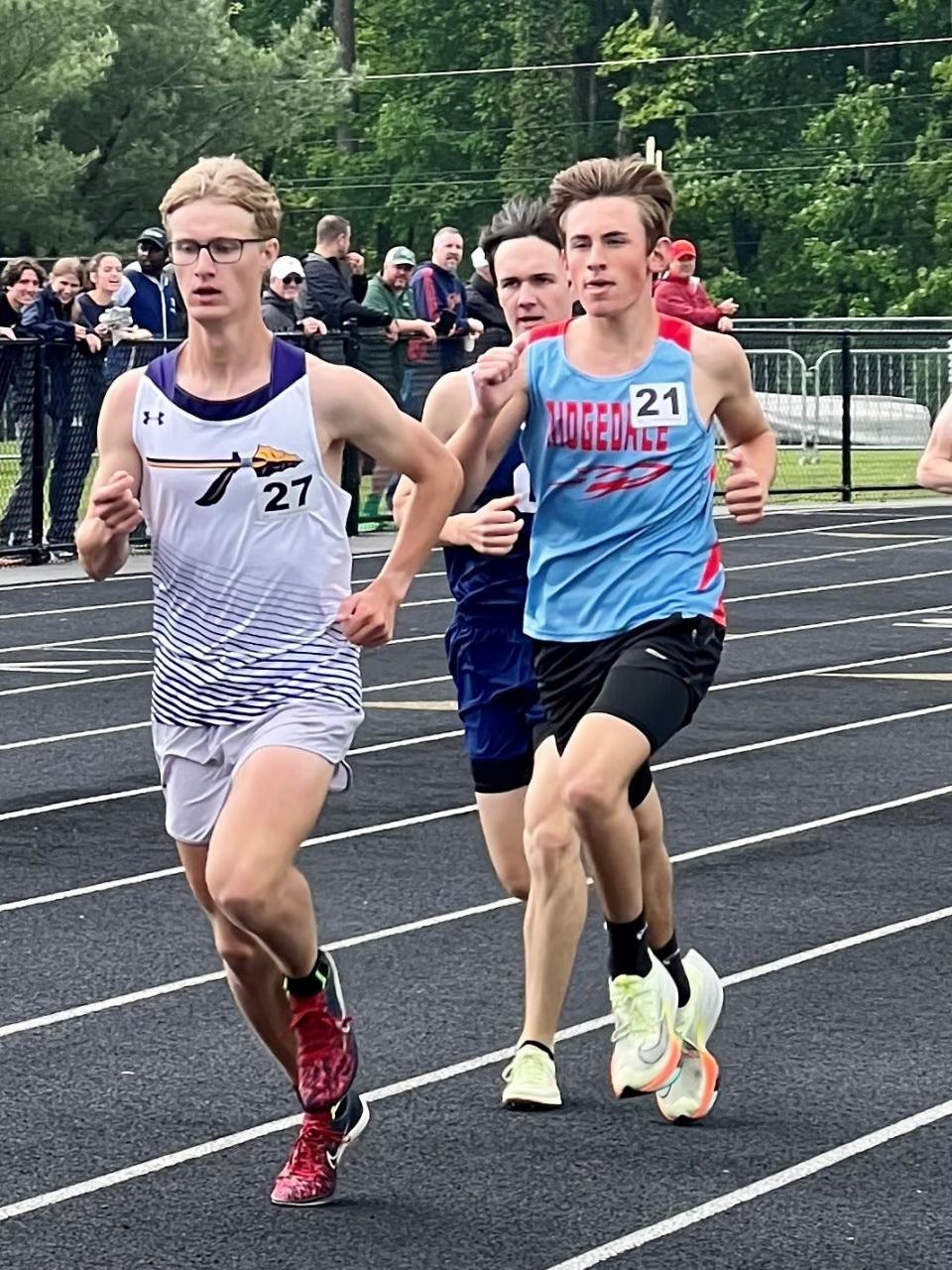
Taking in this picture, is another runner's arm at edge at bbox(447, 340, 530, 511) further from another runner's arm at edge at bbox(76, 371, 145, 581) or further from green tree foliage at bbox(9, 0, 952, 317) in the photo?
green tree foliage at bbox(9, 0, 952, 317)

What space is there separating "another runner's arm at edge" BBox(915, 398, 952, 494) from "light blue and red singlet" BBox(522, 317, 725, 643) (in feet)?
1.85

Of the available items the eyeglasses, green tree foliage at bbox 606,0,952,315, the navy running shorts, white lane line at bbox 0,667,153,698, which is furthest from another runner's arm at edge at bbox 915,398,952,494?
green tree foliage at bbox 606,0,952,315

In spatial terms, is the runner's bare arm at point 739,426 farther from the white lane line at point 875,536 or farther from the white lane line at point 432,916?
the white lane line at point 875,536

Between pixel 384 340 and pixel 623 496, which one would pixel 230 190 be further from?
pixel 384 340

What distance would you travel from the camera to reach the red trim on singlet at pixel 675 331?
20.8ft

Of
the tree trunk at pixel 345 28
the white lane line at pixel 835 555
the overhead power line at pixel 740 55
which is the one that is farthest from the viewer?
the tree trunk at pixel 345 28

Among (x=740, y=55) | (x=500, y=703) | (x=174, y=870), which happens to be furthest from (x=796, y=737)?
(x=740, y=55)

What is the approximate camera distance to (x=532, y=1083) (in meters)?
6.08

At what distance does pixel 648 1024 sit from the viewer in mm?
5961

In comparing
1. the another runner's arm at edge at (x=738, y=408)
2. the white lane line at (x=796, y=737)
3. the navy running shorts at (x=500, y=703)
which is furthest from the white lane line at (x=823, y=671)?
the another runner's arm at edge at (x=738, y=408)

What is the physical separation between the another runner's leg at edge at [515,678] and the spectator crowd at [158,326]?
1094cm

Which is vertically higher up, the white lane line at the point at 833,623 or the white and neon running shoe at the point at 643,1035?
the white and neon running shoe at the point at 643,1035

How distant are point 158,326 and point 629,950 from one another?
14.3 metres

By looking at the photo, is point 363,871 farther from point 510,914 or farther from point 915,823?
point 915,823
